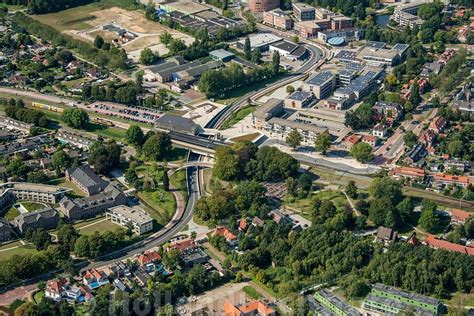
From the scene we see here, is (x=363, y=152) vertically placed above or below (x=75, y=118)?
above

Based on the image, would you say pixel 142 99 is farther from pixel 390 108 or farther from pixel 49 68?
pixel 390 108

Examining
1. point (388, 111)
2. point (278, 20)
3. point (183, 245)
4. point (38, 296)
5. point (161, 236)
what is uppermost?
point (278, 20)

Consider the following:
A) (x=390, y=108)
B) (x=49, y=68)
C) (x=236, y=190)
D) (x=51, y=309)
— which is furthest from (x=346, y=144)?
(x=49, y=68)

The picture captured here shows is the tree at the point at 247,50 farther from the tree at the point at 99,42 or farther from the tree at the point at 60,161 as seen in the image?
the tree at the point at 60,161

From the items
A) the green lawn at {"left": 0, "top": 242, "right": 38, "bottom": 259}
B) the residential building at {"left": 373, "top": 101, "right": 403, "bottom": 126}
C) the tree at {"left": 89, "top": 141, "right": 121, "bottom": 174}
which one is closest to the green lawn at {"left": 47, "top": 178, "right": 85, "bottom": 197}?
the tree at {"left": 89, "top": 141, "right": 121, "bottom": 174}

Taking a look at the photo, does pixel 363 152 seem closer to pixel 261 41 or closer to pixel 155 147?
pixel 155 147

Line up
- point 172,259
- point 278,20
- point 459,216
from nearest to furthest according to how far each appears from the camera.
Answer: point 172,259 → point 459,216 → point 278,20

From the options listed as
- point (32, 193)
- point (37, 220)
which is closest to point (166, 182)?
point (32, 193)
